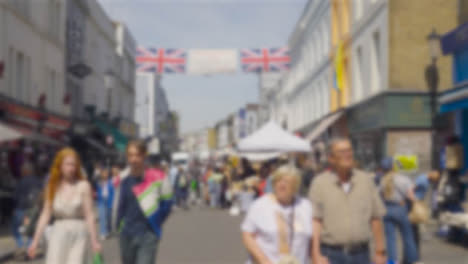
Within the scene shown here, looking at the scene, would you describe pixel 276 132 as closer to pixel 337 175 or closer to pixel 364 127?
pixel 364 127

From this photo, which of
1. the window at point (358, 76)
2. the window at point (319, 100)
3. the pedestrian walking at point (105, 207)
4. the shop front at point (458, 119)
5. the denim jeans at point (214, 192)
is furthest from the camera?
the window at point (319, 100)

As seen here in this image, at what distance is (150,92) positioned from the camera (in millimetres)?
70812

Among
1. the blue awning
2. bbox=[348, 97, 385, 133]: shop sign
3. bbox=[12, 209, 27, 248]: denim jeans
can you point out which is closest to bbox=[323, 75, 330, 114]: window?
bbox=[348, 97, 385, 133]: shop sign

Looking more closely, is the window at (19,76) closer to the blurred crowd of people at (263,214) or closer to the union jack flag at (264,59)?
the union jack flag at (264,59)

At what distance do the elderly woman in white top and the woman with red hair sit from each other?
1.91 metres

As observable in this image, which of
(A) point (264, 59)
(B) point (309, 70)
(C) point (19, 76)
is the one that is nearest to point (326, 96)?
(B) point (309, 70)

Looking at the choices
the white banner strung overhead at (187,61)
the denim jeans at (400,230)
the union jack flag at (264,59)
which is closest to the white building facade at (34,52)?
the white banner strung overhead at (187,61)

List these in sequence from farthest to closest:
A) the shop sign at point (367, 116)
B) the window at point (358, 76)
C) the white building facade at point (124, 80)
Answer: the white building facade at point (124, 80)
the window at point (358, 76)
the shop sign at point (367, 116)

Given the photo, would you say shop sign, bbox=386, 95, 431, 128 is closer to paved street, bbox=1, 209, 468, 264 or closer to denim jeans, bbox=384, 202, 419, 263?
paved street, bbox=1, 209, 468, 264

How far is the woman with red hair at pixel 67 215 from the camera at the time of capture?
6105 mm

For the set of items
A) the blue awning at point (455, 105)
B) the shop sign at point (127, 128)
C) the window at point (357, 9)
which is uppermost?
the window at point (357, 9)

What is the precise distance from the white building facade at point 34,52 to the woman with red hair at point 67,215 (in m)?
13.0

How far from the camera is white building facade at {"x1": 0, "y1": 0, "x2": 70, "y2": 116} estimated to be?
1995 centimetres

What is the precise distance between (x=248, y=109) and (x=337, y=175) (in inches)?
3469
